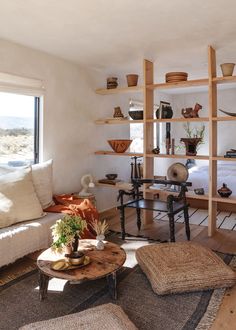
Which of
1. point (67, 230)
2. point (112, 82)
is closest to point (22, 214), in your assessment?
point (67, 230)

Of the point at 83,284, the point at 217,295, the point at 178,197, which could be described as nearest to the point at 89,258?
the point at 83,284

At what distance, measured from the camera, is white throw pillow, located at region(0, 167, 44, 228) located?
2.69m

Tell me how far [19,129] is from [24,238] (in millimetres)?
1363

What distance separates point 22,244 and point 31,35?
2.03 m

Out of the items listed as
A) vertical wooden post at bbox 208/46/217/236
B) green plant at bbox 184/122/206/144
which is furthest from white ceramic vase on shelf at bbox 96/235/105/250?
green plant at bbox 184/122/206/144

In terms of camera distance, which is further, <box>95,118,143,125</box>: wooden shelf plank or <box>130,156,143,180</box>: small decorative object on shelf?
<box>130,156,143,180</box>: small decorative object on shelf

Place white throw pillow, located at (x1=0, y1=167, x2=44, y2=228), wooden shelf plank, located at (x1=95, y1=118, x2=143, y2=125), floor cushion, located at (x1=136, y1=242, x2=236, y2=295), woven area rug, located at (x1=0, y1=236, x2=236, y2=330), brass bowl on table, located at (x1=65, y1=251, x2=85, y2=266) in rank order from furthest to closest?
wooden shelf plank, located at (x1=95, y1=118, x2=143, y2=125) < white throw pillow, located at (x1=0, y1=167, x2=44, y2=228) < floor cushion, located at (x1=136, y1=242, x2=236, y2=295) < brass bowl on table, located at (x1=65, y1=251, x2=85, y2=266) < woven area rug, located at (x1=0, y1=236, x2=236, y2=330)

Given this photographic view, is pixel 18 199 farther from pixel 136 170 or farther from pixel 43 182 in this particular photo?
pixel 136 170

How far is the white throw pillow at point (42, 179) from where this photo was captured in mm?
3120

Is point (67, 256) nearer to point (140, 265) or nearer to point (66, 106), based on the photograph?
point (140, 265)

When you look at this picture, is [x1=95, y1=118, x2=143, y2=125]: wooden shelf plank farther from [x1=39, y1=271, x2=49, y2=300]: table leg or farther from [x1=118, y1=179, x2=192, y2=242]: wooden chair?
[x1=39, y1=271, x2=49, y2=300]: table leg

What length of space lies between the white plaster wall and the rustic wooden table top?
1632 millimetres

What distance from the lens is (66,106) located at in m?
3.91

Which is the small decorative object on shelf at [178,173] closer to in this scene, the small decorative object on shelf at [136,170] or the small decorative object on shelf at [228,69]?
the small decorative object on shelf at [228,69]
